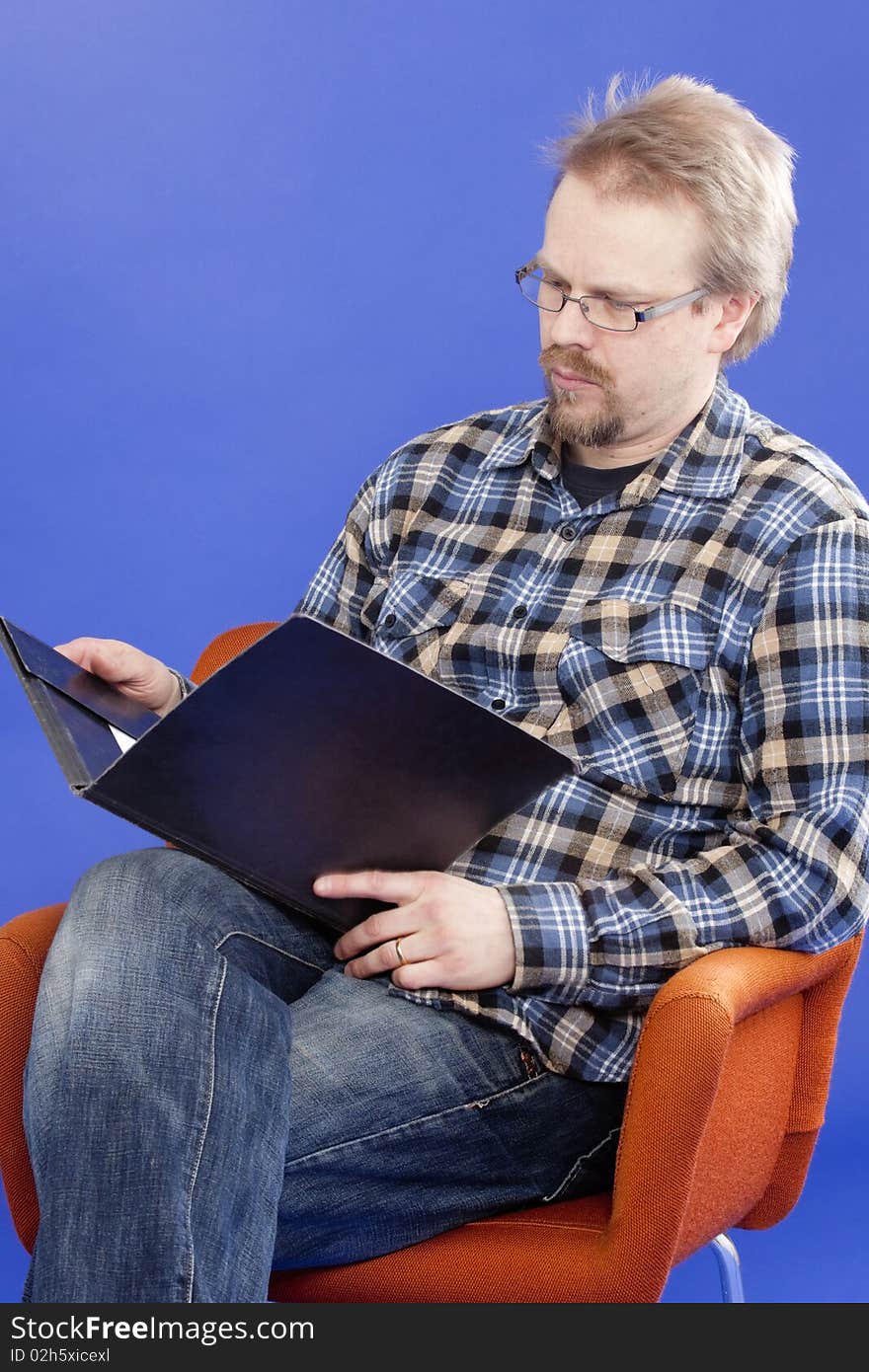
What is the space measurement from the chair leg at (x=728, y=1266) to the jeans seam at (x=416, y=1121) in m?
0.35

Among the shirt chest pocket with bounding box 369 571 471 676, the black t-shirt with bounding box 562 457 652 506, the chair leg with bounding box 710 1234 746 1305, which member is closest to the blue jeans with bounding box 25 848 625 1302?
the chair leg with bounding box 710 1234 746 1305

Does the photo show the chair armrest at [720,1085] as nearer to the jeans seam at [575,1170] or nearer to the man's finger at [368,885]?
the jeans seam at [575,1170]

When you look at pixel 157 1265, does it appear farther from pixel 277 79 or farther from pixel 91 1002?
pixel 277 79

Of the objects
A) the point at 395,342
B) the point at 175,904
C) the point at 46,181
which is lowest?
the point at 175,904

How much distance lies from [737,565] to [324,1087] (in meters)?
0.66

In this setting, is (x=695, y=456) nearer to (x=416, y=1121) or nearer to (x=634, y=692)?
(x=634, y=692)

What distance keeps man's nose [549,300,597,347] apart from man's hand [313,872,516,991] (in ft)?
1.93

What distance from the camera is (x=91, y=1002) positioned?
4.49 ft

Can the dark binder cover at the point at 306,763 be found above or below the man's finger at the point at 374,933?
above

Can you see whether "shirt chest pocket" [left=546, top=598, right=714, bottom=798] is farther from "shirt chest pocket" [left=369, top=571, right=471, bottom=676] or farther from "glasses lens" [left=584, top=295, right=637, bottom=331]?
"glasses lens" [left=584, top=295, right=637, bottom=331]

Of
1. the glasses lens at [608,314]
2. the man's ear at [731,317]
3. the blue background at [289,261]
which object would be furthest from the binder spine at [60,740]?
the blue background at [289,261]

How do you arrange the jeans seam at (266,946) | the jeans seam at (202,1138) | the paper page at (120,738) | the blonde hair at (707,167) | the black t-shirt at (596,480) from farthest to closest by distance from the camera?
the black t-shirt at (596,480) < the blonde hair at (707,167) < the paper page at (120,738) < the jeans seam at (266,946) < the jeans seam at (202,1138)

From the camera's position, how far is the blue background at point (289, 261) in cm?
271

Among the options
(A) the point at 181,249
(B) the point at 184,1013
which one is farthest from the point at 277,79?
(B) the point at 184,1013
